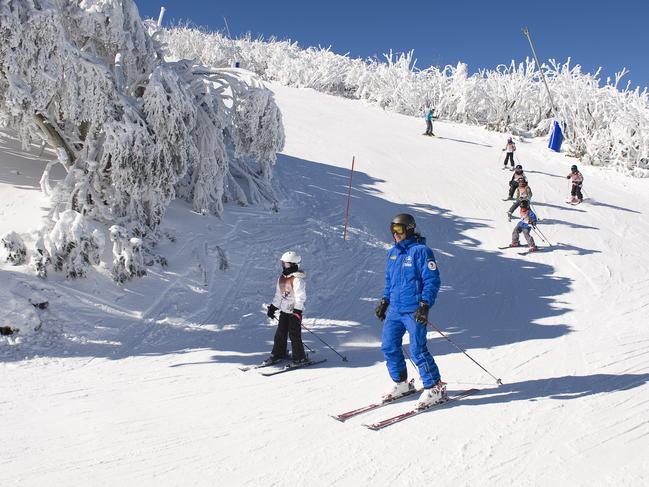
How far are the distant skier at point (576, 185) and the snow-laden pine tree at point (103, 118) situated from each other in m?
11.0

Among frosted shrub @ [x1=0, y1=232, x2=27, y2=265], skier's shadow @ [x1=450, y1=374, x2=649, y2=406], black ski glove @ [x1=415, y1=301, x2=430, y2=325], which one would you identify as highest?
black ski glove @ [x1=415, y1=301, x2=430, y2=325]

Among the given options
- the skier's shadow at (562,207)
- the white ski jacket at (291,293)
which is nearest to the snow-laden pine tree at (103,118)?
the white ski jacket at (291,293)

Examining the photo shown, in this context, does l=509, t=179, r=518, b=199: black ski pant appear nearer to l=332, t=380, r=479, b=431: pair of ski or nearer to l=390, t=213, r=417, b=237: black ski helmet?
l=332, t=380, r=479, b=431: pair of ski

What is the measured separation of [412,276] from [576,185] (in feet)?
43.7

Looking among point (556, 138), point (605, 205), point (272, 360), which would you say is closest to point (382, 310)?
point (272, 360)

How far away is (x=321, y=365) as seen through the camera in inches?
270

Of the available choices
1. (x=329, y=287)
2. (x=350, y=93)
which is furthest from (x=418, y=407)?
(x=350, y=93)

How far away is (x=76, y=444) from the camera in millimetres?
4664

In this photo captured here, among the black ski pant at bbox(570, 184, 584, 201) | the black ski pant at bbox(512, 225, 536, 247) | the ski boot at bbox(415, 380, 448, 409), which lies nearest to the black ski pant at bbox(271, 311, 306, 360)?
the ski boot at bbox(415, 380, 448, 409)

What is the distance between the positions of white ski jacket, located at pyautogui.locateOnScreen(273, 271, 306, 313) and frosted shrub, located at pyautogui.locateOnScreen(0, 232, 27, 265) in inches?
137

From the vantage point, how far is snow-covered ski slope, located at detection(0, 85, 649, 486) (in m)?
4.46

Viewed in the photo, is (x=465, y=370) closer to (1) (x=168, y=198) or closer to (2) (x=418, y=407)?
(2) (x=418, y=407)

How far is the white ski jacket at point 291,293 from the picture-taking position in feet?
21.5

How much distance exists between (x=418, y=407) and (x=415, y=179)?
12.8m
